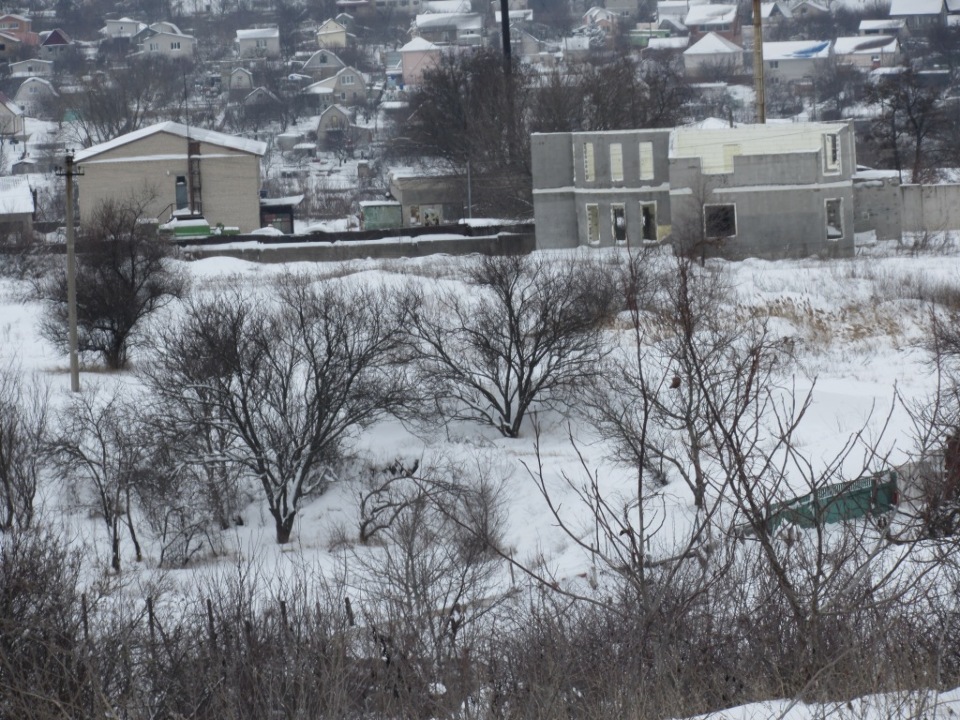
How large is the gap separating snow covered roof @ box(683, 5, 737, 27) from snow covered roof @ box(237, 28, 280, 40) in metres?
45.4

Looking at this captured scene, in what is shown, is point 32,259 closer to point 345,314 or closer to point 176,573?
point 345,314

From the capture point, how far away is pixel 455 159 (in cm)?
5188

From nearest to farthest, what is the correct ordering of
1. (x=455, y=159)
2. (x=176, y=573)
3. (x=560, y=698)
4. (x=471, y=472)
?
1. (x=560, y=698)
2. (x=176, y=573)
3. (x=471, y=472)
4. (x=455, y=159)

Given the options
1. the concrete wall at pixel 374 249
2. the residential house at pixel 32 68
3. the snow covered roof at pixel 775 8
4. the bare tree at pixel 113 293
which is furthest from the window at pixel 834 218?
the snow covered roof at pixel 775 8

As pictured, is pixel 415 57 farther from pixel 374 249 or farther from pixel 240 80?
pixel 374 249

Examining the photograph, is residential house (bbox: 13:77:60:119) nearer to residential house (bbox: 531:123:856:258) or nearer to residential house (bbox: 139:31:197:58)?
residential house (bbox: 139:31:197:58)

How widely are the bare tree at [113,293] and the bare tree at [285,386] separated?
4.51 m

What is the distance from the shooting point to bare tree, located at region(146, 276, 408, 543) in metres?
19.2

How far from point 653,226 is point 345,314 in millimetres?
16153

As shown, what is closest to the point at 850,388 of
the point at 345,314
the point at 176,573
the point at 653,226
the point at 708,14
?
the point at 345,314

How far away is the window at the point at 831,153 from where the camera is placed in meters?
33.1

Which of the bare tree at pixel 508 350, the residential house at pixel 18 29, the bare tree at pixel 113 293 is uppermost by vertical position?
the residential house at pixel 18 29

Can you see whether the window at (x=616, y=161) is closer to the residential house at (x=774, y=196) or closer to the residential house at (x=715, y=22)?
the residential house at (x=774, y=196)

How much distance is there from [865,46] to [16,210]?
87377 mm
